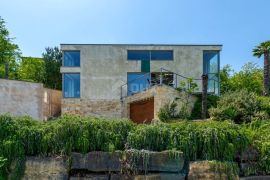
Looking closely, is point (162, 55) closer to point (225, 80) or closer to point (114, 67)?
point (114, 67)

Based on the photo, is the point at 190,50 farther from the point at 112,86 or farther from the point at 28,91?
the point at 28,91

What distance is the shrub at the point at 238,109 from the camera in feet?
44.7

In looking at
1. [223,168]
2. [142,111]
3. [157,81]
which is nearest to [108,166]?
[223,168]

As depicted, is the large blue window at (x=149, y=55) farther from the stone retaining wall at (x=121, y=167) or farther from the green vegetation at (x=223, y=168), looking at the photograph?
the green vegetation at (x=223, y=168)

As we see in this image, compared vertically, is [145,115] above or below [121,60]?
below

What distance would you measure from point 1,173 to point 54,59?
23.8 meters

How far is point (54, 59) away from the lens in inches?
1227

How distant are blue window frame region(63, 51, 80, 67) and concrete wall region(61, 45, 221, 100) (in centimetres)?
30

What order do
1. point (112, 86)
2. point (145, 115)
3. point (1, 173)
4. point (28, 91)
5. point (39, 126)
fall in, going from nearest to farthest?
point (1, 173) → point (39, 126) → point (28, 91) → point (145, 115) → point (112, 86)

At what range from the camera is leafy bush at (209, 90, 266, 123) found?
13.6 meters

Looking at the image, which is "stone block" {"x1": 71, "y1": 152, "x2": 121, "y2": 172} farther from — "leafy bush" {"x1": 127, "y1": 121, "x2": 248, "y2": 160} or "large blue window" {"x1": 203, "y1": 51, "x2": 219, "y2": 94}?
"large blue window" {"x1": 203, "y1": 51, "x2": 219, "y2": 94}

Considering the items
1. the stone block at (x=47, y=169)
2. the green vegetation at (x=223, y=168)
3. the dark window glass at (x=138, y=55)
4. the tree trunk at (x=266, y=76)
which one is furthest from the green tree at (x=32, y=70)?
the green vegetation at (x=223, y=168)

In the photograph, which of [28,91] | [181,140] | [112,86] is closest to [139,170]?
[181,140]

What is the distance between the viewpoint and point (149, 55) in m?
23.2
